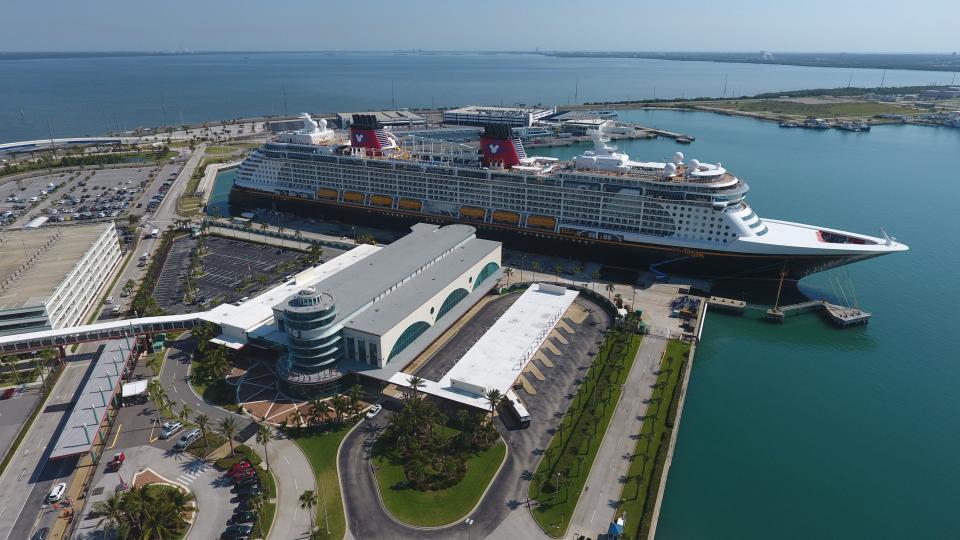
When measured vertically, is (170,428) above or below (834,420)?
above

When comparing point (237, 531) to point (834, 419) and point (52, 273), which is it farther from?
point (834, 419)

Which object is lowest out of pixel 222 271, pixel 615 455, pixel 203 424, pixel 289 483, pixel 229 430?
pixel 289 483

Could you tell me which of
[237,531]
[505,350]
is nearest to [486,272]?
[505,350]

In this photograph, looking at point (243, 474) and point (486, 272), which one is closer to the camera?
point (243, 474)

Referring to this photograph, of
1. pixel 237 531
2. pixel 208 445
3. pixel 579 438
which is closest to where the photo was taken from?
pixel 237 531

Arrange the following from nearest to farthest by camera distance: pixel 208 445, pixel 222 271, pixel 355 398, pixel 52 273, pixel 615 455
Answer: pixel 615 455 < pixel 208 445 < pixel 355 398 < pixel 52 273 < pixel 222 271

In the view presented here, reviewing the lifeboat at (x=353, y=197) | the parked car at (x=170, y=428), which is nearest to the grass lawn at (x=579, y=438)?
the parked car at (x=170, y=428)

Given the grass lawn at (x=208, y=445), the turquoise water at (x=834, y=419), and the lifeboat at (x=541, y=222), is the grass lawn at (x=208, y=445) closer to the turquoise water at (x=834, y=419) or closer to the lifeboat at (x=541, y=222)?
the turquoise water at (x=834, y=419)

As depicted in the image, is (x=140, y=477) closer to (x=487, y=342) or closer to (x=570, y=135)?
(x=487, y=342)
